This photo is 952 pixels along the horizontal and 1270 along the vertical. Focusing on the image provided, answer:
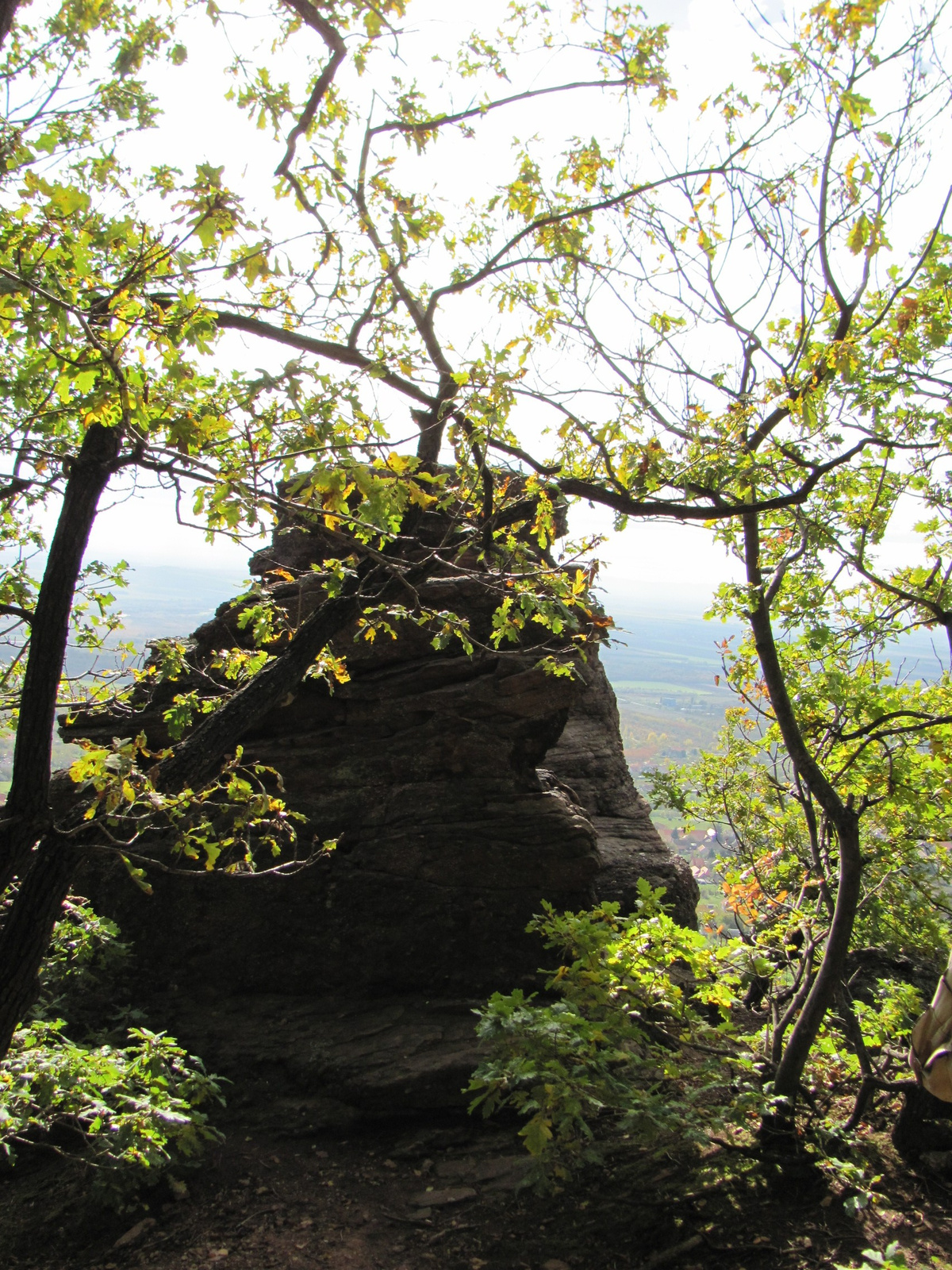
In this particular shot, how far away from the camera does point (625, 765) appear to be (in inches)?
442

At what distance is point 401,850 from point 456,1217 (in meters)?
3.42

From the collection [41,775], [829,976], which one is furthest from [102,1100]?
[829,976]

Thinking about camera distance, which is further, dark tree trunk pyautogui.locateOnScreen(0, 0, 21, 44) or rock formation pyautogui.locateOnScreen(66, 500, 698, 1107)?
rock formation pyautogui.locateOnScreen(66, 500, 698, 1107)

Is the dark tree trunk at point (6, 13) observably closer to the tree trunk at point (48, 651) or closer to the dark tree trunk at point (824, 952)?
the tree trunk at point (48, 651)

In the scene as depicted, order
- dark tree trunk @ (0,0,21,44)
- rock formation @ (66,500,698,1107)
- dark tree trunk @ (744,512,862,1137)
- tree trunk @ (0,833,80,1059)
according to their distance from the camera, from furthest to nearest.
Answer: rock formation @ (66,500,698,1107) < dark tree trunk @ (744,512,862,1137) < tree trunk @ (0,833,80,1059) < dark tree trunk @ (0,0,21,44)

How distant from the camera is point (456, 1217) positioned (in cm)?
590

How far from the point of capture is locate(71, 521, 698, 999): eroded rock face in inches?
322

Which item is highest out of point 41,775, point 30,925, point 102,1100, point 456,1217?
point 41,775

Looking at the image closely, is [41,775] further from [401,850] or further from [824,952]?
[824,952]

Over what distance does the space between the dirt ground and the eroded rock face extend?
187cm

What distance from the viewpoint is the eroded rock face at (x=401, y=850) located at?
819 centimetres

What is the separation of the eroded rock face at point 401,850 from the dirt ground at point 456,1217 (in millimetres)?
1867

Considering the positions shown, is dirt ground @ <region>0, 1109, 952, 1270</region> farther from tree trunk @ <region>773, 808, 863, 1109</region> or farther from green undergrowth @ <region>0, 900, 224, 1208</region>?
tree trunk @ <region>773, 808, 863, 1109</region>

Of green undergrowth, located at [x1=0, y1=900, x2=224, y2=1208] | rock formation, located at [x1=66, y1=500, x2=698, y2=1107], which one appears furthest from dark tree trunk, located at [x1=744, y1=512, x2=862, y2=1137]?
green undergrowth, located at [x1=0, y1=900, x2=224, y2=1208]
